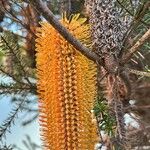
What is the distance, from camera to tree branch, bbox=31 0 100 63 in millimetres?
781

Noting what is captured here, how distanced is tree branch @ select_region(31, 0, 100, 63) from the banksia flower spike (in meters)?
0.03

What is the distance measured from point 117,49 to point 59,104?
156 millimetres

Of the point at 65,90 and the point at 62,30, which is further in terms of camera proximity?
the point at 65,90

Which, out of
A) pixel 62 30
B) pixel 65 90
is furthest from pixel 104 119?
pixel 62 30

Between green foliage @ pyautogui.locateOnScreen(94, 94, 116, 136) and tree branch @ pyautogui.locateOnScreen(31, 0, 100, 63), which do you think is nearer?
tree branch @ pyautogui.locateOnScreen(31, 0, 100, 63)

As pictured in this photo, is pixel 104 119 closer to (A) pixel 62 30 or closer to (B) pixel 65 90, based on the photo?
(B) pixel 65 90

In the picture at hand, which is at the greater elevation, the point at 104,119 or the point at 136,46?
the point at 136,46

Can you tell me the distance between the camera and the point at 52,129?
999 millimetres

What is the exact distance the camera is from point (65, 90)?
98 cm

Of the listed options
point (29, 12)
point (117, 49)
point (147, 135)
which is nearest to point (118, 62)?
point (117, 49)

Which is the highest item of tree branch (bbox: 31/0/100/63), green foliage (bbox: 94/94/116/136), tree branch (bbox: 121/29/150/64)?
tree branch (bbox: 121/29/150/64)

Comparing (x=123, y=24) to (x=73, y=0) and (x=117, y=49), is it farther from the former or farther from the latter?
(x=73, y=0)

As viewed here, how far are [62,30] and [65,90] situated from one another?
16 cm

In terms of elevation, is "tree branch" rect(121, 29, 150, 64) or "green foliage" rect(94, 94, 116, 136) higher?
"tree branch" rect(121, 29, 150, 64)
